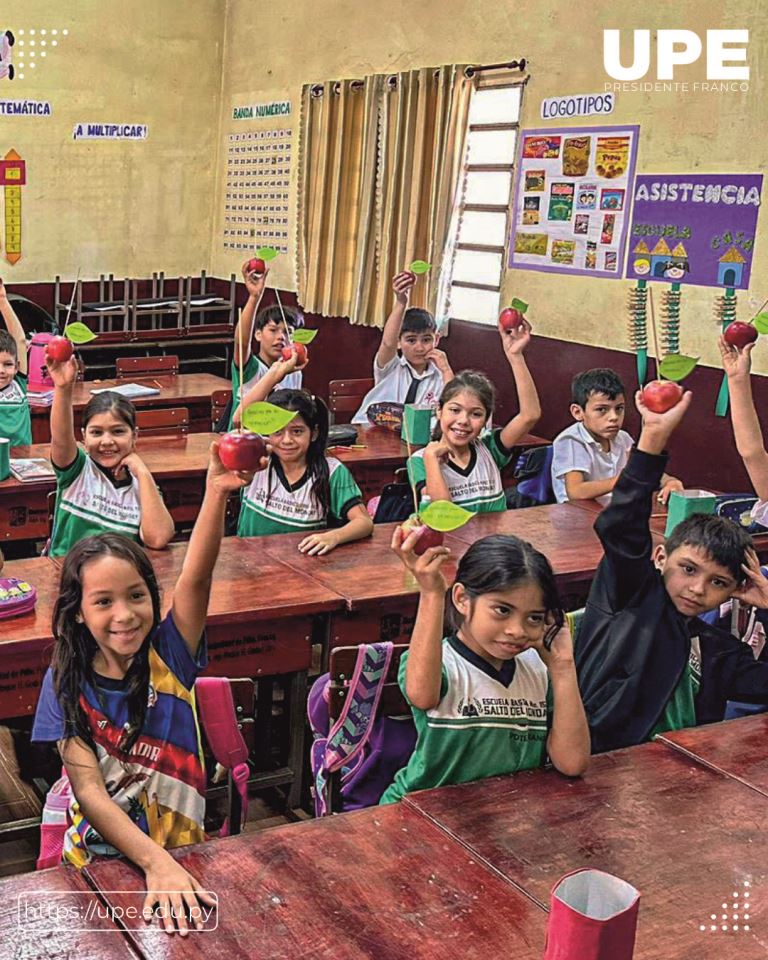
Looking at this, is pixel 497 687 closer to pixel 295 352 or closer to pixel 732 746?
pixel 732 746

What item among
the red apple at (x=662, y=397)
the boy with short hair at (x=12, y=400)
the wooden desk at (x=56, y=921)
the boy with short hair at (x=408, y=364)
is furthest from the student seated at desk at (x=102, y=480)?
the boy with short hair at (x=408, y=364)

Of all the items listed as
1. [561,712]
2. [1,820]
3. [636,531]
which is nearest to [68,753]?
[561,712]

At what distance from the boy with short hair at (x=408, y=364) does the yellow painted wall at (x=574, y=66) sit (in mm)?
721

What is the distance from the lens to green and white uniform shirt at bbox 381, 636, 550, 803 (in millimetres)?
2133

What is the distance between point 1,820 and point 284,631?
1.00 metres

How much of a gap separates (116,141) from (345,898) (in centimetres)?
754

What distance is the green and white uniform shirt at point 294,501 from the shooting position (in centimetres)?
377

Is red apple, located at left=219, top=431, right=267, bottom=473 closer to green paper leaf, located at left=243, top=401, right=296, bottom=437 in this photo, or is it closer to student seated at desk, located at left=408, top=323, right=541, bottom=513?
green paper leaf, located at left=243, top=401, right=296, bottom=437

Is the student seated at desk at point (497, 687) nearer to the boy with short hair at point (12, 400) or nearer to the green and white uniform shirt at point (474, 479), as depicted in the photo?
the green and white uniform shirt at point (474, 479)

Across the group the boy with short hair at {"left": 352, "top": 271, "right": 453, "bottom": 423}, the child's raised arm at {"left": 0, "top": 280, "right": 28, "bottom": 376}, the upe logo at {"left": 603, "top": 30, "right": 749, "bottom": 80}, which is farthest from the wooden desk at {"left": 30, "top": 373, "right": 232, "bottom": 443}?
the upe logo at {"left": 603, "top": 30, "right": 749, "bottom": 80}

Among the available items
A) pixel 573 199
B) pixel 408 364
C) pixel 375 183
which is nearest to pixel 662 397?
pixel 408 364

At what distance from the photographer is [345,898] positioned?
5.47 ft

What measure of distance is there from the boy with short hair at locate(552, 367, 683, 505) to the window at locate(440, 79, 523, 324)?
2089 mm

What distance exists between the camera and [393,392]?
573cm
